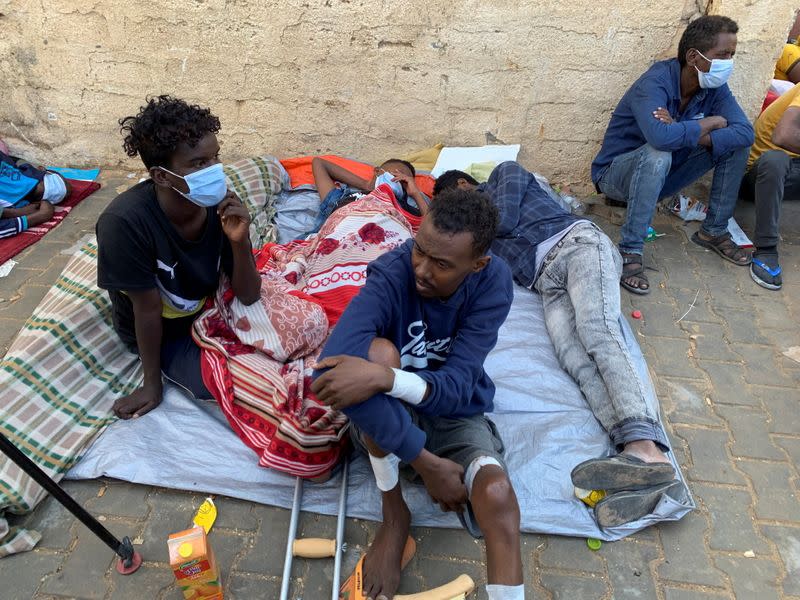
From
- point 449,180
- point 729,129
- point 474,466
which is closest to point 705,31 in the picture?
point 729,129

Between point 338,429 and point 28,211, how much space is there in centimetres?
307

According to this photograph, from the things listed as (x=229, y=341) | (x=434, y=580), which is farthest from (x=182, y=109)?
(x=434, y=580)

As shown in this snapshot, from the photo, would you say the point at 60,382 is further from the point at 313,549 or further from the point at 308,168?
the point at 308,168

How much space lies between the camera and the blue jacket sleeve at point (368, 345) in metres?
1.84

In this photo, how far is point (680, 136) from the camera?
3568mm

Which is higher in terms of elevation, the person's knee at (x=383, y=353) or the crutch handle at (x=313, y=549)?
the person's knee at (x=383, y=353)

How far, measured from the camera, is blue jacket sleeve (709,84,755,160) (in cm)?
369

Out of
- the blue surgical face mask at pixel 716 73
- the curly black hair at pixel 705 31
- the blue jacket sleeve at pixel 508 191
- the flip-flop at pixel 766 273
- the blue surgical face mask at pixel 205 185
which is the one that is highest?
the curly black hair at pixel 705 31

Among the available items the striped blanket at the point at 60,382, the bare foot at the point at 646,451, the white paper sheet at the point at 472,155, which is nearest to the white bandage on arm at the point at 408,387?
the bare foot at the point at 646,451

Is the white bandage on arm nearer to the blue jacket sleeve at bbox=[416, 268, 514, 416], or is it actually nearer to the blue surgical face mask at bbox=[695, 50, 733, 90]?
the blue jacket sleeve at bbox=[416, 268, 514, 416]

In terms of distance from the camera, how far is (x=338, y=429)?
92.5 inches

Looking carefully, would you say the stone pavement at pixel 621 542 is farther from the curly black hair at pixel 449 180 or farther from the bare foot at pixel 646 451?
the curly black hair at pixel 449 180

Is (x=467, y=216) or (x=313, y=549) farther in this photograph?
(x=313, y=549)

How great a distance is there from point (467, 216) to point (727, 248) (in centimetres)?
294
